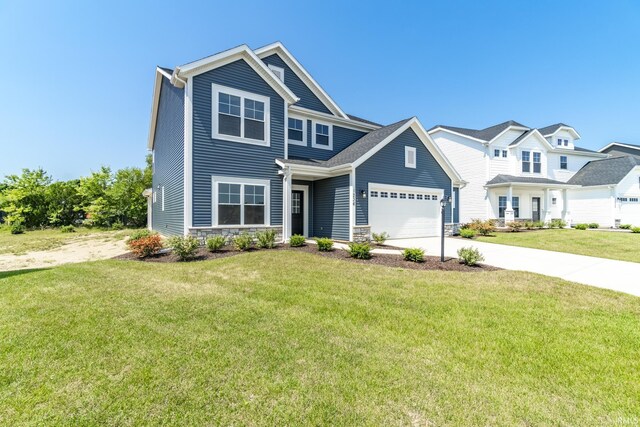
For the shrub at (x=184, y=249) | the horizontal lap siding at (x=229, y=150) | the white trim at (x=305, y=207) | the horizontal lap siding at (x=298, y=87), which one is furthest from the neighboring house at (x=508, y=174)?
the shrub at (x=184, y=249)

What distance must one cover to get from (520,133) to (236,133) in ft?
76.8

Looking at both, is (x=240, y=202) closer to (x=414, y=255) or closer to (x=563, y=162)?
(x=414, y=255)

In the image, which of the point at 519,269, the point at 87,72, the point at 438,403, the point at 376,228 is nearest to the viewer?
the point at 438,403

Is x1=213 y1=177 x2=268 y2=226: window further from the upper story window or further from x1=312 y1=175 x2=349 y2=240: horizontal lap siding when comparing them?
x1=312 y1=175 x2=349 y2=240: horizontal lap siding

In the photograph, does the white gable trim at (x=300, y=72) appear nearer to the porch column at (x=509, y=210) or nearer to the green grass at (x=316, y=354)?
the green grass at (x=316, y=354)

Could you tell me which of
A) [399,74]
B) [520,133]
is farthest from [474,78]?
[520,133]

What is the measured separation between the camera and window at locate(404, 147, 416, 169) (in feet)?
45.7

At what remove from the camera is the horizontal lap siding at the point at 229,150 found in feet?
34.0

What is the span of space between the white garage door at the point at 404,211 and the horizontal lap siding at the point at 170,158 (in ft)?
26.9

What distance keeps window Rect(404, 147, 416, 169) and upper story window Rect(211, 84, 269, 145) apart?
22.8 feet

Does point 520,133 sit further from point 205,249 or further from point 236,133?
point 205,249

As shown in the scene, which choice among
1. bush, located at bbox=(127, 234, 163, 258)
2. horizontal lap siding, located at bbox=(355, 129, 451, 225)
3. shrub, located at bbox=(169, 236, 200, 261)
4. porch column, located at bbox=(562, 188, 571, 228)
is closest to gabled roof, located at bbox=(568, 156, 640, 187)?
porch column, located at bbox=(562, 188, 571, 228)

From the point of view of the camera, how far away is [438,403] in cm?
240

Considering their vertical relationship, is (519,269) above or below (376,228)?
below
